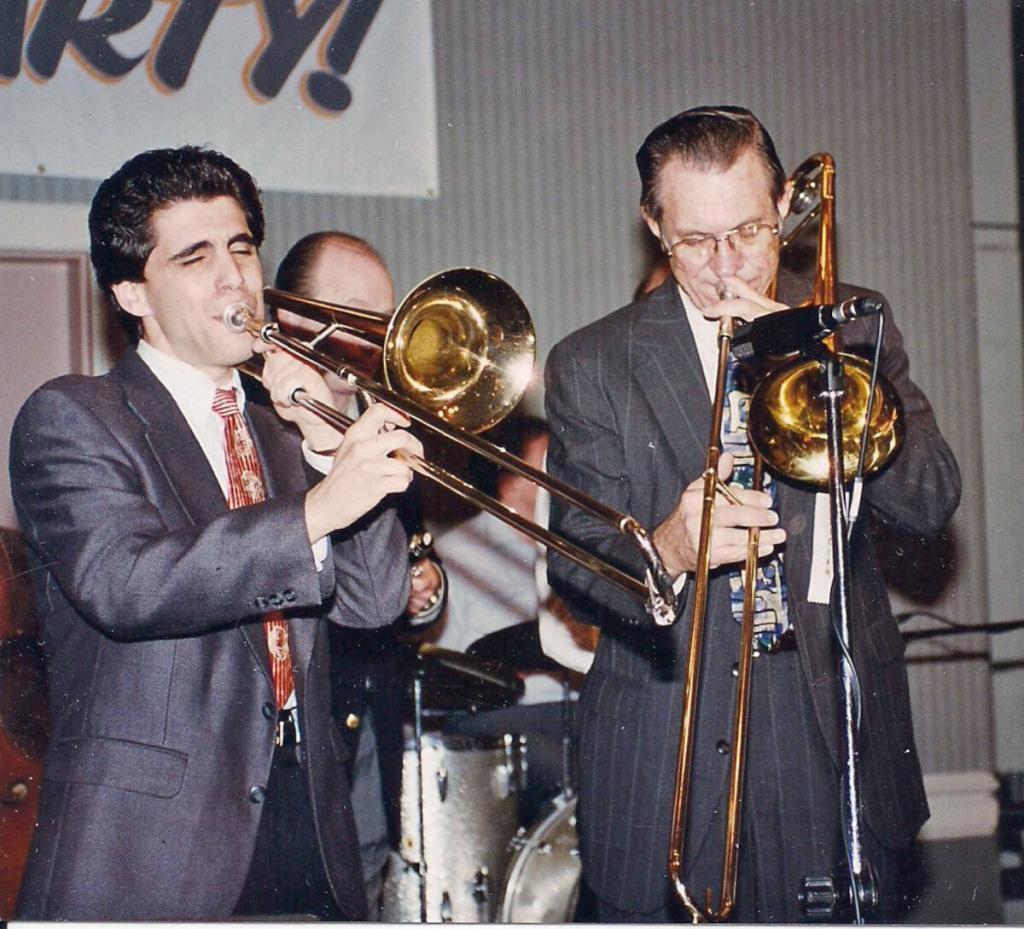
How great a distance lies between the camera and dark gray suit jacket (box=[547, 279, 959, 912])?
2445mm

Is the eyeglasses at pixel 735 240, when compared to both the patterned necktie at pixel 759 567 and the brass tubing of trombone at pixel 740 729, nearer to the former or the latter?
the patterned necktie at pixel 759 567

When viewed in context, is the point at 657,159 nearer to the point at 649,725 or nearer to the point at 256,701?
the point at 649,725

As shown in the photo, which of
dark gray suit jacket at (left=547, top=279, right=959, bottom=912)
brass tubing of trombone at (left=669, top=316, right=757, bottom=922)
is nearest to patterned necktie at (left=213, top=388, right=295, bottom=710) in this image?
dark gray suit jacket at (left=547, top=279, right=959, bottom=912)

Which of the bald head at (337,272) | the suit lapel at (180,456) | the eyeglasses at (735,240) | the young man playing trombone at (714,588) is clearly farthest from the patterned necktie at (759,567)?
the bald head at (337,272)

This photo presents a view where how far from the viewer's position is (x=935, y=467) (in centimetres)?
247

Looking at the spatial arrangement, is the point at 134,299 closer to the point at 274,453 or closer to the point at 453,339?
the point at 274,453

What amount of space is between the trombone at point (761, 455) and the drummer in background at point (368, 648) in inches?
34.1

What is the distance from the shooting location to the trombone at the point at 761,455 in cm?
229

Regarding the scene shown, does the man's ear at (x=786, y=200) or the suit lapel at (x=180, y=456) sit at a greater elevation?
the man's ear at (x=786, y=200)

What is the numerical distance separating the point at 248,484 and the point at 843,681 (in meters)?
1.15

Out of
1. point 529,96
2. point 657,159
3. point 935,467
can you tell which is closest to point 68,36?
point 529,96

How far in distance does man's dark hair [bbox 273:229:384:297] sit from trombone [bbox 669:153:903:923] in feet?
4.39

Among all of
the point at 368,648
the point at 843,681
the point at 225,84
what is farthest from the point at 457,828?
the point at 225,84

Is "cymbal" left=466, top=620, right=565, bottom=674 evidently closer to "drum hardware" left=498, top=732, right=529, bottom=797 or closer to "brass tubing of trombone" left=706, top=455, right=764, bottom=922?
"drum hardware" left=498, top=732, right=529, bottom=797
